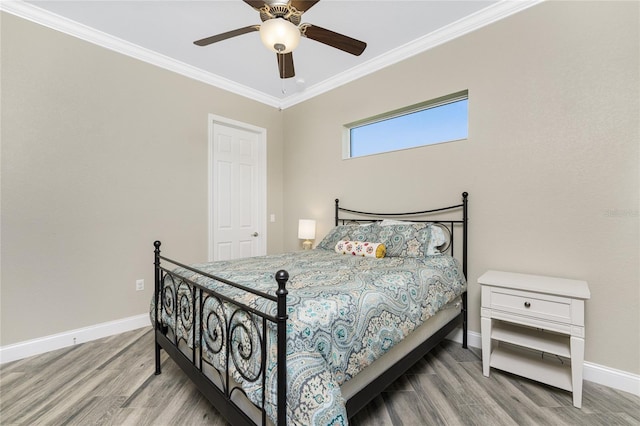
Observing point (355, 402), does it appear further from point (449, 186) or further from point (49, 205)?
point (49, 205)

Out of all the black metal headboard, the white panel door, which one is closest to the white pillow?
the black metal headboard

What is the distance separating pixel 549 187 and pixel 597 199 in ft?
0.91

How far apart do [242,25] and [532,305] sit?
10.5 feet

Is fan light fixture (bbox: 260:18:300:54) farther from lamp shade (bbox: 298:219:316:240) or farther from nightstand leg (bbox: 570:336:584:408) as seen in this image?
nightstand leg (bbox: 570:336:584:408)

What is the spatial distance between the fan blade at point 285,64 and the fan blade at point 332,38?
8.1 inches

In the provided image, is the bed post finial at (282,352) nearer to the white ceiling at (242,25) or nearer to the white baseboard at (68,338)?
the white ceiling at (242,25)

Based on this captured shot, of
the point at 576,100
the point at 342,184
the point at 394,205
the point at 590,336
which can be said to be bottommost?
the point at 590,336

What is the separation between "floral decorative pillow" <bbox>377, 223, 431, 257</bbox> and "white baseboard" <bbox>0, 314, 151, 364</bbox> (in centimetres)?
266

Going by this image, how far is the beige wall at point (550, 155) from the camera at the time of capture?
6.16 ft

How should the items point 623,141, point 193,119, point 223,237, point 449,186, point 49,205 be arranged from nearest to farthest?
point 623,141 < point 49,205 < point 449,186 < point 193,119 < point 223,237

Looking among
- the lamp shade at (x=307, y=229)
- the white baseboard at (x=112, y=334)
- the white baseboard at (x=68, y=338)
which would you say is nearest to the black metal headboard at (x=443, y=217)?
the lamp shade at (x=307, y=229)

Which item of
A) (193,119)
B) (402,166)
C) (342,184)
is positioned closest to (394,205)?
(402,166)

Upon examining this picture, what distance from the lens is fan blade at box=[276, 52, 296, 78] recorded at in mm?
2047

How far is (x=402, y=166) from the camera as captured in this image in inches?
117
